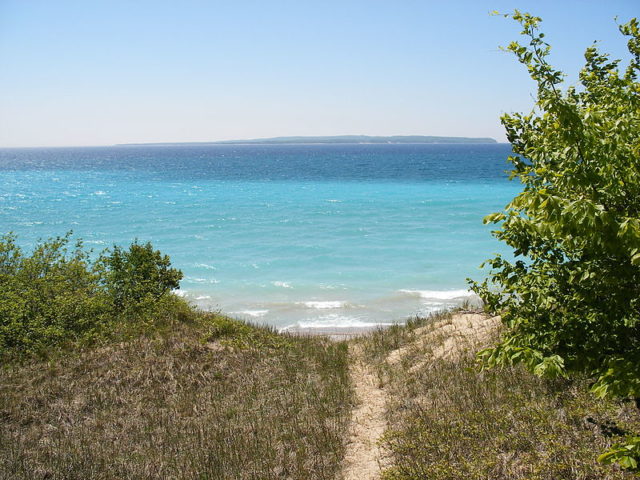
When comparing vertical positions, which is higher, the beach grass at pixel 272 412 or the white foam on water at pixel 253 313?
the beach grass at pixel 272 412

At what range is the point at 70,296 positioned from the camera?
13.8m

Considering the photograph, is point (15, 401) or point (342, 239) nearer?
point (15, 401)

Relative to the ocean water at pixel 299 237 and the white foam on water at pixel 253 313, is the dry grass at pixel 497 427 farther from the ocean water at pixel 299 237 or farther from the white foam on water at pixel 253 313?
the white foam on water at pixel 253 313

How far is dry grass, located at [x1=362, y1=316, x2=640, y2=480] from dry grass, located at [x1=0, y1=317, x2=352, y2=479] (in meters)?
1.25

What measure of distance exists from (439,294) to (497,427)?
15665 mm

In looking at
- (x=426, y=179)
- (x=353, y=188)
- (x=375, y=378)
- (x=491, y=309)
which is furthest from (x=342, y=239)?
(x=426, y=179)

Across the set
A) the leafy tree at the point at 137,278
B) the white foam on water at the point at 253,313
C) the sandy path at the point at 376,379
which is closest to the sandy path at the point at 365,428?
the sandy path at the point at 376,379

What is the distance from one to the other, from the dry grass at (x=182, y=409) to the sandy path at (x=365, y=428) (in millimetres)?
237

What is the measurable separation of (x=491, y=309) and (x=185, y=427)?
6.15m

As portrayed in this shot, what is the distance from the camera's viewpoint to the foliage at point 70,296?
1220 cm

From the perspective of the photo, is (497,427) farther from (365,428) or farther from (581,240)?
(581,240)

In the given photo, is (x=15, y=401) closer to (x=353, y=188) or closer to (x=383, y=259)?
(x=383, y=259)

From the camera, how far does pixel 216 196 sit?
198 ft

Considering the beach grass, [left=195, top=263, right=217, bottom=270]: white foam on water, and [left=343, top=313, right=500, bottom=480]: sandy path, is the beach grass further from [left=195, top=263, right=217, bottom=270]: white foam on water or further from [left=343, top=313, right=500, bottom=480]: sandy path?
[left=195, top=263, right=217, bottom=270]: white foam on water
